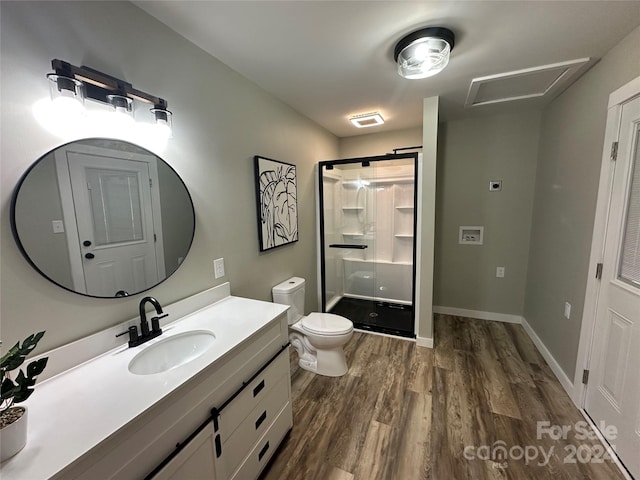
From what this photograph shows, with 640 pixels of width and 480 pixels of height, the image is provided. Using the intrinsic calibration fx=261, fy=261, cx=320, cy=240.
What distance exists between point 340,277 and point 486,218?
191 centimetres

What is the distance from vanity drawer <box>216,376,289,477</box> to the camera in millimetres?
1177

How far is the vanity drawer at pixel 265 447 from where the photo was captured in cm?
128

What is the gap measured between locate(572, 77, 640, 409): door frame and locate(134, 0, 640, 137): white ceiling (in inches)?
8.2

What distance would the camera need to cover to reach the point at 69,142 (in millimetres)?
1056

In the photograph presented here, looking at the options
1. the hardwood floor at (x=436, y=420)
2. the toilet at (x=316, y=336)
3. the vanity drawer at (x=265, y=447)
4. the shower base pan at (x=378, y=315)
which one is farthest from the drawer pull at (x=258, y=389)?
the shower base pan at (x=378, y=315)

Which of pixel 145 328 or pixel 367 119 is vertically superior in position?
pixel 367 119

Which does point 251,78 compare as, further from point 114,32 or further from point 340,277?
point 340,277

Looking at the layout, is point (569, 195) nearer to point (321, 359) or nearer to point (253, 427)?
point (321, 359)

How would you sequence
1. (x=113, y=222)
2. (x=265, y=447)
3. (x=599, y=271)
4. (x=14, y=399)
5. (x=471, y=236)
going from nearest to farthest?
(x=14, y=399), (x=113, y=222), (x=265, y=447), (x=599, y=271), (x=471, y=236)

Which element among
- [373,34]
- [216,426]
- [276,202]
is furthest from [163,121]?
[216,426]

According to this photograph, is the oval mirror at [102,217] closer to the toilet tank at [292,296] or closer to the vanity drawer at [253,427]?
the vanity drawer at [253,427]

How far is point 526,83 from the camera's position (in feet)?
7.00

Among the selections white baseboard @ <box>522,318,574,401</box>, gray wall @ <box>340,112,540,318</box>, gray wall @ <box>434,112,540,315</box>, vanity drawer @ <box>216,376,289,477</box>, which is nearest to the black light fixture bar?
vanity drawer @ <box>216,376,289,477</box>

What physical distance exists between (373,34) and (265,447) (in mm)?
2380
